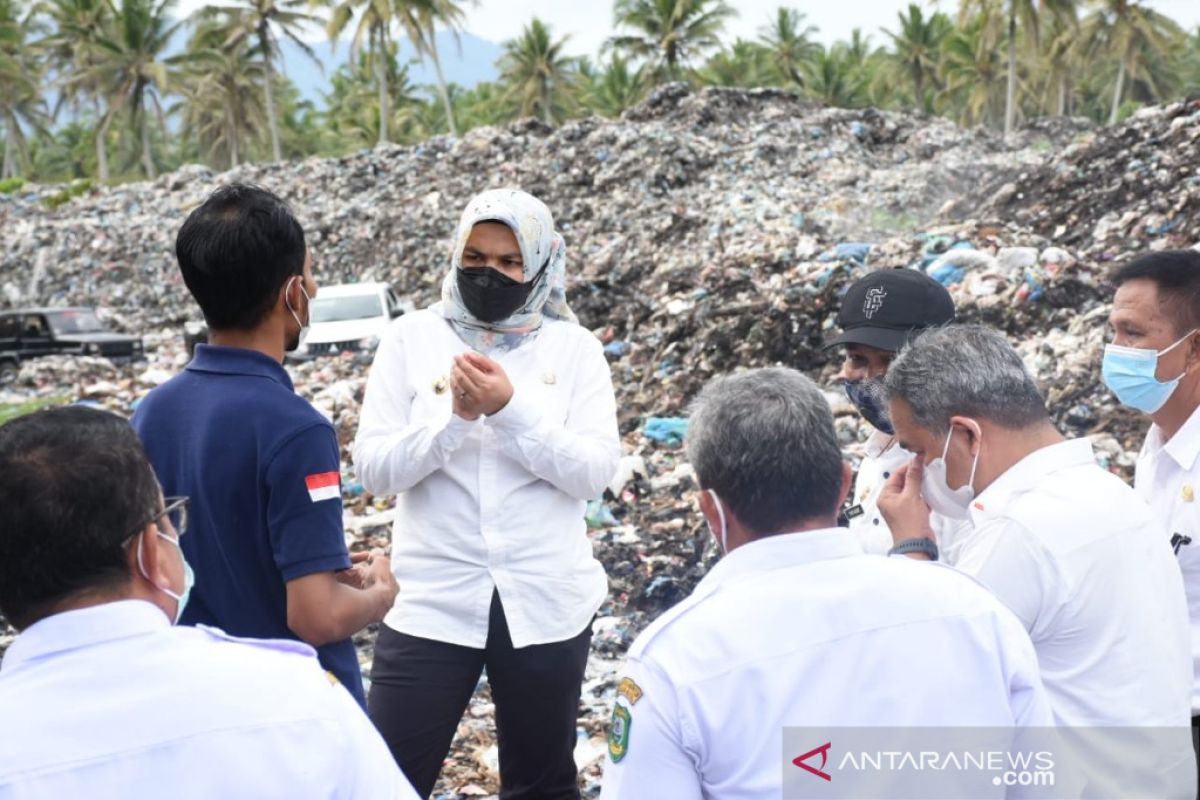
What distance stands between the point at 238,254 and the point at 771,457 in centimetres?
107

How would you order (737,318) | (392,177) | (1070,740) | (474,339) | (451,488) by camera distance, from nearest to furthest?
1. (1070,740)
2. (451,488)
3. (474,339)
4. (737,318)
5. (392,177)

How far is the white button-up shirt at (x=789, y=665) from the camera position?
146cm

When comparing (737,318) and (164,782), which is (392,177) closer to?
(737,318)

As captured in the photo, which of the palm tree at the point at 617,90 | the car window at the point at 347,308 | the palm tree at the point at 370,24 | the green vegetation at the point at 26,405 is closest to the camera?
the green vegetation at the point at 26,405

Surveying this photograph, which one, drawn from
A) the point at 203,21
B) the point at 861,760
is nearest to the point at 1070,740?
the point at 861,760

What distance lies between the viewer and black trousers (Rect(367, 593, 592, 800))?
254 cm

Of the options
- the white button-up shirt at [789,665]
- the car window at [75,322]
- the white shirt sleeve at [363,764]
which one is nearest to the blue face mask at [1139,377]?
the white button-up shirt at [789,665]

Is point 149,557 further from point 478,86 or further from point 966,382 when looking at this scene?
point 478,86

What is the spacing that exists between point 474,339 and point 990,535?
54.7 inches

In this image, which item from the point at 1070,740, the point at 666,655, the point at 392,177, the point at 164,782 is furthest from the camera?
the point at 392,177

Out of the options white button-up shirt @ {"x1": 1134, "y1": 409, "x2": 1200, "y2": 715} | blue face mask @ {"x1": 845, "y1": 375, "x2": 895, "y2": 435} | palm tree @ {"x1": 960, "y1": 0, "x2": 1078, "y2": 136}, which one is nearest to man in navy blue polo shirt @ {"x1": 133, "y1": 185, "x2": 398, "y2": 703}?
blue face mask @ {"x1": 845, "y1": 375, "x2": 895, "y2": 435}

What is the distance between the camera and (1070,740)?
188 cm

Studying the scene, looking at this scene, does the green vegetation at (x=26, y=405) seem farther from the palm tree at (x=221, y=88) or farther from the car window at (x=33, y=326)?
the palm tree at (x=221, y=88)

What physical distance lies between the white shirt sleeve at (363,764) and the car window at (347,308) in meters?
13.0
